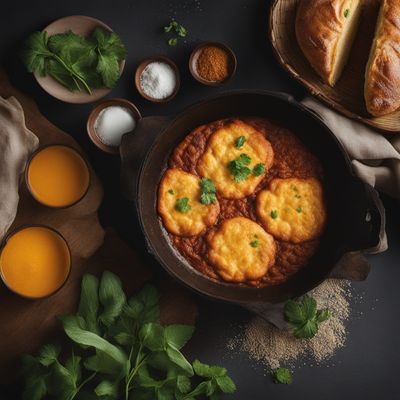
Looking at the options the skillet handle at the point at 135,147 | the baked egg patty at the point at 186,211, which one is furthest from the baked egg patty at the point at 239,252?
the skillet handle at the point at 135,147

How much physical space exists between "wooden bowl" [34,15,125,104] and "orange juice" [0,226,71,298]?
0.80 meters

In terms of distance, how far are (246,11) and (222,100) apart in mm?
712

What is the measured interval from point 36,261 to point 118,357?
0.74 m

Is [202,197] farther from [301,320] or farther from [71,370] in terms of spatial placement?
[71,370]

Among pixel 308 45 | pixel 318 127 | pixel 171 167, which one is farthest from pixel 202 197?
pixel 308 45

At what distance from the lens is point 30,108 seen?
12.3 ft

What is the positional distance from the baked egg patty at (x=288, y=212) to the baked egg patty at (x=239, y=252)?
0.10 m

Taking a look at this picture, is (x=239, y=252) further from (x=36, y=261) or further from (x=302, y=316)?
(x=36, y=261)

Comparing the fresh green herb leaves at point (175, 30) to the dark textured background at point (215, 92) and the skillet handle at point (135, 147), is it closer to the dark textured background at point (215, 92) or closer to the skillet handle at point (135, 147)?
the dark textured background at point (215, 92)

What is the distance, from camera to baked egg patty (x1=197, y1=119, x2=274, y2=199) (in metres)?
3.76

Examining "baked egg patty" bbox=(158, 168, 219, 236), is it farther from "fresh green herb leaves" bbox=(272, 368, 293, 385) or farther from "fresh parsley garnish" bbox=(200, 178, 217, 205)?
"fresh green herb leaves" bbox=(272, 368, 293, 385)

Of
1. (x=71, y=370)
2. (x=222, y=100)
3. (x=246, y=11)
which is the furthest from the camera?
(x=246, y=11)

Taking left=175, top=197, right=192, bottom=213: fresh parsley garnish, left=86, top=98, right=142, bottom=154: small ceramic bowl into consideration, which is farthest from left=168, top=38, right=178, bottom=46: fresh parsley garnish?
left=175, top=197, right=192, bottom=213: fresh parsley garnish

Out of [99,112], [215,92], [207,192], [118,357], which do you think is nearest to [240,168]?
[207,192]
